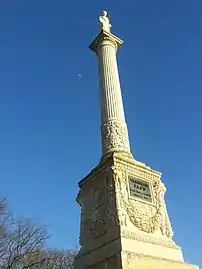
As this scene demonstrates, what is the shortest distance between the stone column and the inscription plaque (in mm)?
1004

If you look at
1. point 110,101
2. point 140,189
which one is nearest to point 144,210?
point 140,189

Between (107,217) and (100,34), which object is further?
(100,34)

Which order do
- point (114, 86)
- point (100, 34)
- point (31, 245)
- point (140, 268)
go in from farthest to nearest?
point (31, 245)
point (100, 34)
point (114, 86)
point (140, 268)

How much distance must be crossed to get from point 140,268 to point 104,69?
7.28 m

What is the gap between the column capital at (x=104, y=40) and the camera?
13.7 metres

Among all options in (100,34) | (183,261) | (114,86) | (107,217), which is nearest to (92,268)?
(107,217)

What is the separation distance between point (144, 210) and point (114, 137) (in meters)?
2.63

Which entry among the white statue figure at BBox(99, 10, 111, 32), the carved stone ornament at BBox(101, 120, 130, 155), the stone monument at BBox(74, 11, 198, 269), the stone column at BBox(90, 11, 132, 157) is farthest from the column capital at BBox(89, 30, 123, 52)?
the carved stone ornament at BBox(101, 120, 130, 155)

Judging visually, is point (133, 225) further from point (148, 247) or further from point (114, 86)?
point (114, 86)

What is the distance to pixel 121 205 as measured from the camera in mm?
9102

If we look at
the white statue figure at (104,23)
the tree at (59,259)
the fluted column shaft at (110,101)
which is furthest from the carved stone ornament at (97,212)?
the tree at (59,259)

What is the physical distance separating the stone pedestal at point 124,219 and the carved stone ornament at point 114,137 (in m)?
0.89

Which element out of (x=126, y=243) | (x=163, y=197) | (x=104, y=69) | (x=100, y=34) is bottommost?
(x=126, y=243)

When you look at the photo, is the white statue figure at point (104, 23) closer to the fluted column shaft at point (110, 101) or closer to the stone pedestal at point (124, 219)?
the fluted column shaft at point (110, 101)
